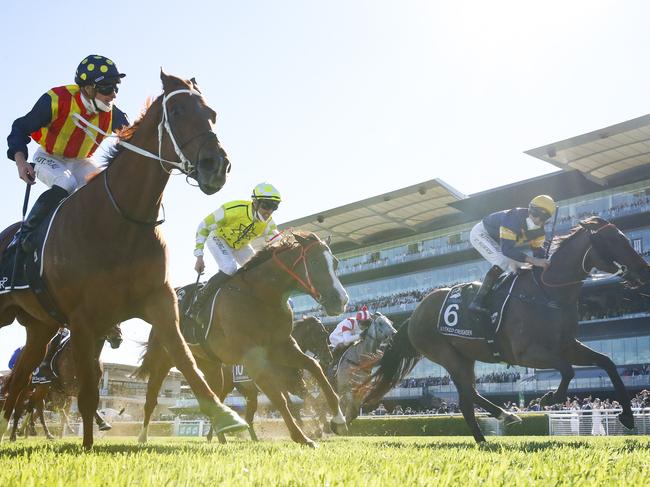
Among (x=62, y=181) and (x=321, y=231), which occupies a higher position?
(x=321, y=231)

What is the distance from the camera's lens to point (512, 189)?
42.6m

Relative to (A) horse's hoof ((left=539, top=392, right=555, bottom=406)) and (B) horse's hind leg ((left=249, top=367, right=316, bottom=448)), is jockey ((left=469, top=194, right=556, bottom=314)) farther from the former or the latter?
(B) horse's hind leg ((left=249, top=367, right=316, bottom=448))

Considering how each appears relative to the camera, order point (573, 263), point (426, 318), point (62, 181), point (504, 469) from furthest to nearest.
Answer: point (426, 318) → point (573, 263) → point (62, 181) → point (504, 469)

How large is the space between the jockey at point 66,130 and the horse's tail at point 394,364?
20.9 feet

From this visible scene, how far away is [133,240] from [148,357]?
4.71 meters

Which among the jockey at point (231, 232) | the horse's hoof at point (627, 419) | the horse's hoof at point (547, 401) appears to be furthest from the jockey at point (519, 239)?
the jockey at point (231, 232)

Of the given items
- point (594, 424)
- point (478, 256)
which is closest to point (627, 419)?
point (594, 424)

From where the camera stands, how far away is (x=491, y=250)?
9047 mm

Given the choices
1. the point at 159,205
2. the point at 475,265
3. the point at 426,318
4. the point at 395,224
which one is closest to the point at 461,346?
the point at 426,318

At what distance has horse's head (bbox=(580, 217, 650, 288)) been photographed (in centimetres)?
735

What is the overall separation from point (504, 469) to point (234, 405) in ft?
173

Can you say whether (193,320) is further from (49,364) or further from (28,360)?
(49,364)

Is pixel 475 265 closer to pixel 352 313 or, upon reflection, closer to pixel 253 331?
pixel 352 313

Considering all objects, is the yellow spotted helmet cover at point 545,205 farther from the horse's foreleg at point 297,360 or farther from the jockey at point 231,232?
the horse's foreleg at point 297,360
